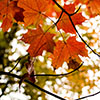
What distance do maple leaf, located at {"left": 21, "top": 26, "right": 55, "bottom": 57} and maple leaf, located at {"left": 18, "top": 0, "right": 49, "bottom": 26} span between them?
0.16 feet

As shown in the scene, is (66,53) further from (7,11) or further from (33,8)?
(7,11)

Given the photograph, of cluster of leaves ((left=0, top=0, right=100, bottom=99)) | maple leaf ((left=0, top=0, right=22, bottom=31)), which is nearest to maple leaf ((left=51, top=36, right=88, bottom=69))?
cluster of leaves ((left=0, top=0, right=100, bottom=99))

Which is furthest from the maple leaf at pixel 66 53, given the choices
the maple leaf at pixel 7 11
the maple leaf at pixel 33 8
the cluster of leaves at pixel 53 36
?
the maple leaf at pixel 7 11

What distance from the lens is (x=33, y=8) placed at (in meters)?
0.62

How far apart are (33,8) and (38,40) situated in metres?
0.13

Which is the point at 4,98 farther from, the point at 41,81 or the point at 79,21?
the point at 79,21

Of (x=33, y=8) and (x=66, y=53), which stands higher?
(x=33, y=8)

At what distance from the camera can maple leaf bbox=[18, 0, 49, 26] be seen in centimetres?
60

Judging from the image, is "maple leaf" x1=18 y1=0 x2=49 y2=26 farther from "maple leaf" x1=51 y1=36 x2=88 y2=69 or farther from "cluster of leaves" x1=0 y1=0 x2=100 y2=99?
"maple leaf" x1=51 y1=36 x2=88 y2=69

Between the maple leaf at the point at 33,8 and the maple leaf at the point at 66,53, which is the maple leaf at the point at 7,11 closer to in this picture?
the maple leaf at the point at 33,8

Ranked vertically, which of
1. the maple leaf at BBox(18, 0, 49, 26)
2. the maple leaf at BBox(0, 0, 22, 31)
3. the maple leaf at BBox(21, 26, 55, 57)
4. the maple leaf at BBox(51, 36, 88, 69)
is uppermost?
the maple leaf at BBox(0, 0, 22, 31)

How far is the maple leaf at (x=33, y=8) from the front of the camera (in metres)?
0.60

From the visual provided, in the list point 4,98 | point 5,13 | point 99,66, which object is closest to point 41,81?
point 4,98

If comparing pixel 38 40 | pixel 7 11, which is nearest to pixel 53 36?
pixel 38 40
